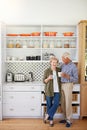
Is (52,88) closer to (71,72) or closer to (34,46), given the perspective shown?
(71,72)

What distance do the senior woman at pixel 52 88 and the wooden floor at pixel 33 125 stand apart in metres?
0.19

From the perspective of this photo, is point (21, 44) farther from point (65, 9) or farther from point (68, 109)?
point (68, 109)

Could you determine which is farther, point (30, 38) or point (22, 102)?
point (30, 38)

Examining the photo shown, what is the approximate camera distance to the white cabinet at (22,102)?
4.81 meters

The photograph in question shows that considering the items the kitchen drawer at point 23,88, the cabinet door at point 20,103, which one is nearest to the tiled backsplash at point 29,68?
the kitchen drawer at point 23,88

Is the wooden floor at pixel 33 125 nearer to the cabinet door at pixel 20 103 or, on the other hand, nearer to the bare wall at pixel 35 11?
→ the cabinet door at pixel 20 103

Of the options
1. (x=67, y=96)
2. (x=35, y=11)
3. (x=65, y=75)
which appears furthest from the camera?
(x=35, y=11)

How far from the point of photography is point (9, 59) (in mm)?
5117

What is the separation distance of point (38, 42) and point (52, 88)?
4.34ft

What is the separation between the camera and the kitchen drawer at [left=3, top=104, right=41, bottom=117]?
4820 millimetres

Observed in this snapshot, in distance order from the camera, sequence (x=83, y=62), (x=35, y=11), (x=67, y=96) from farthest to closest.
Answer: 1. (x=35, y=11)
2. (x=83, y=62)
3. (x=67, y=96)

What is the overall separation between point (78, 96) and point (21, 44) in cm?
186

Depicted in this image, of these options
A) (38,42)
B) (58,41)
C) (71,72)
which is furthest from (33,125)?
(58,41)

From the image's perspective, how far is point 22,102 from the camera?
190 inches
